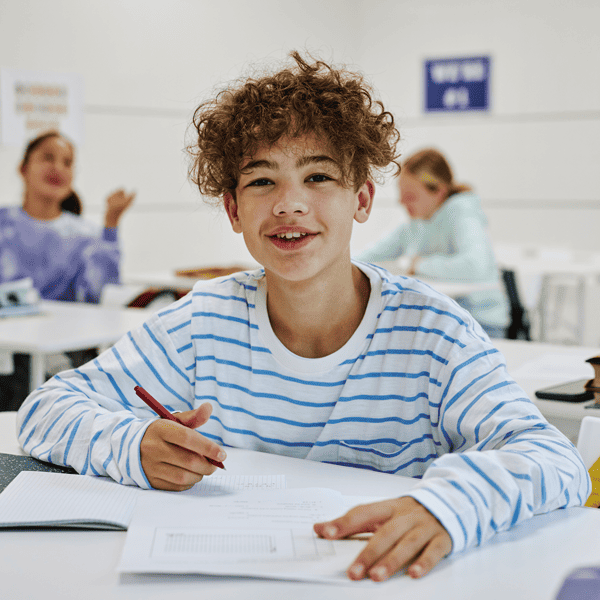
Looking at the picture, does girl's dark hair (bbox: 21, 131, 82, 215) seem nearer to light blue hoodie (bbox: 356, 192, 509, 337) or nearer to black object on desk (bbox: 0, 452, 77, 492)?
light blue hoodie (bbox: 356, 192, 509, 337)

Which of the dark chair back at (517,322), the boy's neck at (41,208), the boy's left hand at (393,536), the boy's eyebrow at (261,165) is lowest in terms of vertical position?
the dark chair back at (517,322)

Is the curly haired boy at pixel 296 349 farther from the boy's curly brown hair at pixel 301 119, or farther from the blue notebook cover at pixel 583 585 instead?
the blue notebook cover at pixel 583 585

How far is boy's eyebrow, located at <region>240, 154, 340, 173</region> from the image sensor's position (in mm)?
1269

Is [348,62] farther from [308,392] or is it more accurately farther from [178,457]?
[178,457]

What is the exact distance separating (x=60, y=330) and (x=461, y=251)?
7.11 ft

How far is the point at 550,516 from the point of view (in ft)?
3.24

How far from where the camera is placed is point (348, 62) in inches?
221

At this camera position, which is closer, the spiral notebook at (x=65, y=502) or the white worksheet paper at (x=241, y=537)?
the white worksheet paper at (x=241, y=537)

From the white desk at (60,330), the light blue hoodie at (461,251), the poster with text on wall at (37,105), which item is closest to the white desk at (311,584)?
the white desk at (60,330)

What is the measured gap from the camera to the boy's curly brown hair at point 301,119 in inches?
50.1

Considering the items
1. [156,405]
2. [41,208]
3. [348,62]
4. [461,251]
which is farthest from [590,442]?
[348,62]

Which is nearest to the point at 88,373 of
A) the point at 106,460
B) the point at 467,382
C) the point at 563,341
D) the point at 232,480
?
Answer: the point at 106,460

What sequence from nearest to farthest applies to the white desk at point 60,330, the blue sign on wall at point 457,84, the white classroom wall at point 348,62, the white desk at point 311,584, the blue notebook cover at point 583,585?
the blue notebook cover at point 583,585 < the white desk at point 311,584 < the white desk at point 60,330 < the white classroom wall at point 348,62 < the blue sign on wall at point 457,84

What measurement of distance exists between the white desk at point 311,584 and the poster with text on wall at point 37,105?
3.85 metres
